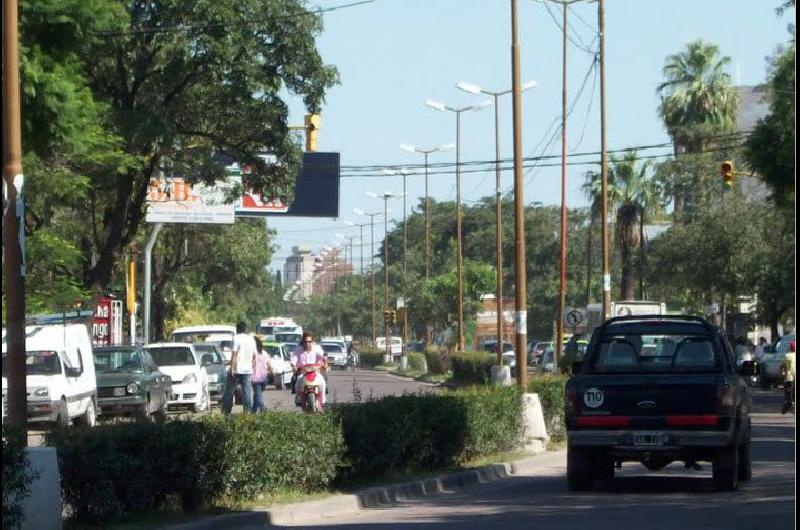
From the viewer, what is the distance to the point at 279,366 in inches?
1973

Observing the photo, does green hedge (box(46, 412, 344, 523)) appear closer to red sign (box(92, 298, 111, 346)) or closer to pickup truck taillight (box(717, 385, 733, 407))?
pickup truck taillight (box(717, 385, 733, 407))

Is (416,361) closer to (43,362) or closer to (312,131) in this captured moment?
(312,131)

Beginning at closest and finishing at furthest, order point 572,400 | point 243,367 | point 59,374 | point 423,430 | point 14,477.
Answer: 1. point 14,477
2. point 572,400
3. point 423,430
4. point 59,374
5. point 243,367

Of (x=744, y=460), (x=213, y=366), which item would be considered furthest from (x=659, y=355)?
(x=213, y=366)

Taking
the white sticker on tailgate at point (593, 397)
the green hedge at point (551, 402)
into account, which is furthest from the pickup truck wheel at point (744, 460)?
the green hedge at point (551, 402)

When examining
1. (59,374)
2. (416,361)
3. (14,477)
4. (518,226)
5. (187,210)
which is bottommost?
(416,361)

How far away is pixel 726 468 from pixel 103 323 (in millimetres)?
27946

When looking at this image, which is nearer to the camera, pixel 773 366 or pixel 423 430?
pixel 423 430

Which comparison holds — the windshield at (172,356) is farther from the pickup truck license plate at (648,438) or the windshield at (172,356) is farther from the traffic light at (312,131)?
the pickup truck license plate at (648,438)

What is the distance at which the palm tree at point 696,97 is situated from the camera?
67625 mm

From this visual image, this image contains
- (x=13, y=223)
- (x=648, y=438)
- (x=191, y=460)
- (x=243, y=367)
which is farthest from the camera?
(x=243, y=367)

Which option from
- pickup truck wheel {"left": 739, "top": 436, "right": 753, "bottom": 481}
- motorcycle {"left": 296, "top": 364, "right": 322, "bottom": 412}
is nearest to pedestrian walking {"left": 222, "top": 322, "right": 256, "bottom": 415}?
motorcycle {"left": 296, "top": 364, "right": 322, "bottom": 412}

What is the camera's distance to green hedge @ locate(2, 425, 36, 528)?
1080 cm

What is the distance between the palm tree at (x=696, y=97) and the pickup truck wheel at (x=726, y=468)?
51.4m
